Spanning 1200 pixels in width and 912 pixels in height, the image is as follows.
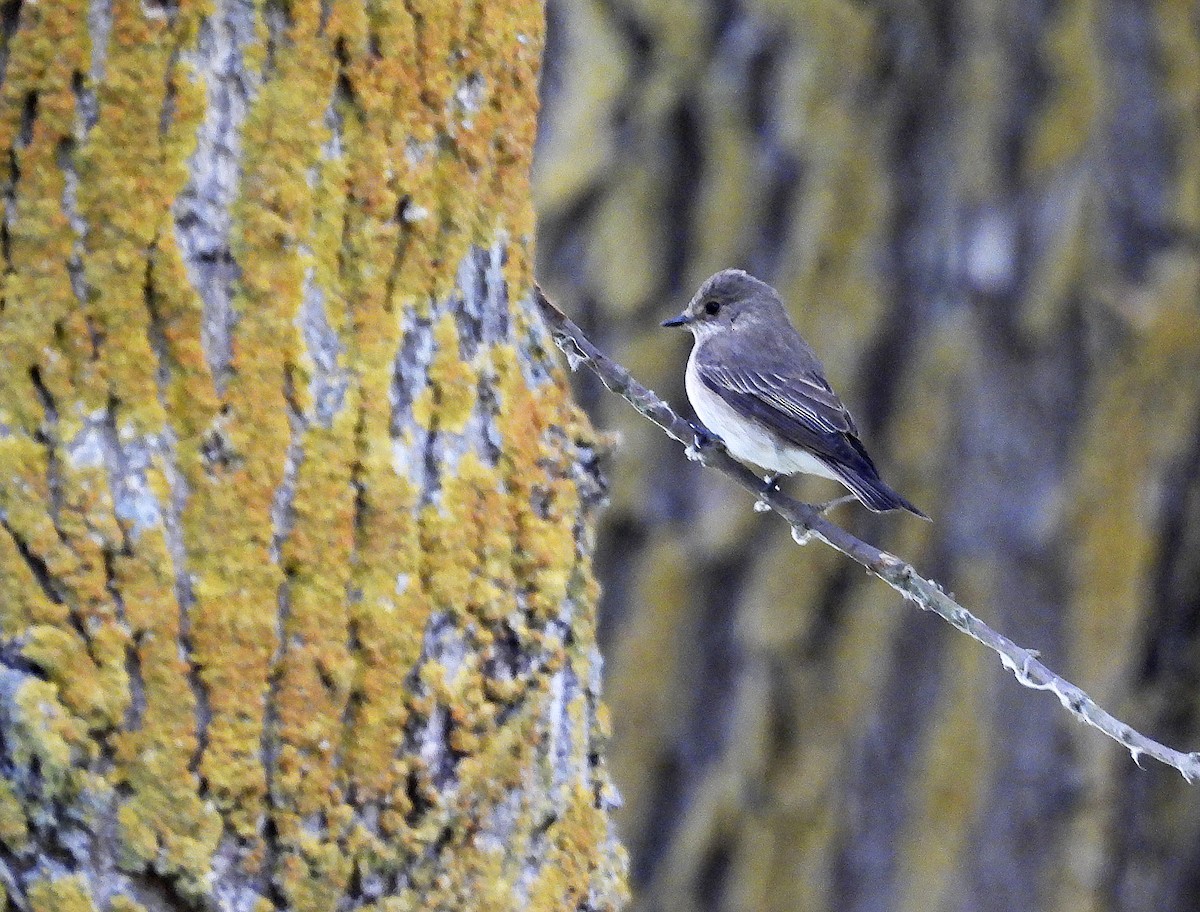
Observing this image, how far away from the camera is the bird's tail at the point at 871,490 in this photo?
4453 millimetres

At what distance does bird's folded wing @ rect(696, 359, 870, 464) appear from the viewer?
5000 millimetres

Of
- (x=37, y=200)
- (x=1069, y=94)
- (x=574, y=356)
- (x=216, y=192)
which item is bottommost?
(x=37, y=200)

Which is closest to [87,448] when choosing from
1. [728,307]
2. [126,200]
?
[126,200]

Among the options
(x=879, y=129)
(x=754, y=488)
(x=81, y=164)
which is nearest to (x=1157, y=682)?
(x=879, y=129)

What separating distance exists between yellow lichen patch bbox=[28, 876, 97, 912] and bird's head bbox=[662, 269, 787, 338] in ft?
10.6

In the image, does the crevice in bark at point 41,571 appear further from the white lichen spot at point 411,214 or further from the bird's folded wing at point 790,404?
the bird's folded wing at point 790,404

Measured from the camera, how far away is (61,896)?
2.14 meters

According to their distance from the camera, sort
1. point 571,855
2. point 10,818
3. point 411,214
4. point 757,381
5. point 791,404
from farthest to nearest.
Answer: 1. point 757,381
2. point 791,404
3. point 571,855
4. point 411,214
5. point 10,818

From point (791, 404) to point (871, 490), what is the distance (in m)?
0.89

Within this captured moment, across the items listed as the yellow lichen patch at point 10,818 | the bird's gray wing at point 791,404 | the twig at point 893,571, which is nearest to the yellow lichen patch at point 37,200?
the yellow lichen patch at point 10,818

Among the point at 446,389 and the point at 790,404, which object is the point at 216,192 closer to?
the point at 446,389

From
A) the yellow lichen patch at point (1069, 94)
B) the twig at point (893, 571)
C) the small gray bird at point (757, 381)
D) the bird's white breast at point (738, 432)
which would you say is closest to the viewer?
the twig at point (893, 571)

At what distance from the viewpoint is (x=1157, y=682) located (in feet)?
16.8

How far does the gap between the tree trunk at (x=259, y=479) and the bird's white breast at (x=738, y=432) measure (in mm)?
2858
